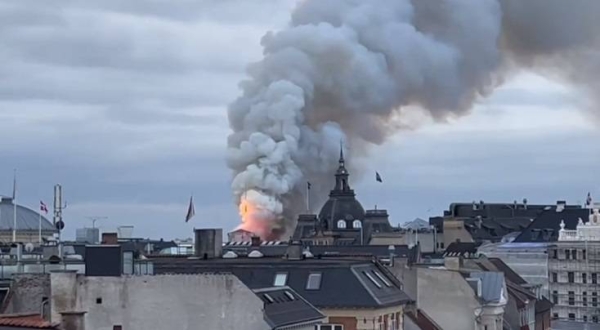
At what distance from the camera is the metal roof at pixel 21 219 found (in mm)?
116275

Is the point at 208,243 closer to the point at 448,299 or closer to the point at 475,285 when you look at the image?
the point at 448,299

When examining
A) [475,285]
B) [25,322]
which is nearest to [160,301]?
[25,322]

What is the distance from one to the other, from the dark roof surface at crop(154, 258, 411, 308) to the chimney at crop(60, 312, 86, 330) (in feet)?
46.0

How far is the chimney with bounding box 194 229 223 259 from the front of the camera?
180 feet

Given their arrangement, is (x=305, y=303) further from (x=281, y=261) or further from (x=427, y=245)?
(x=427, y=245)

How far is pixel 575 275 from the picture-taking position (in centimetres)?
12825

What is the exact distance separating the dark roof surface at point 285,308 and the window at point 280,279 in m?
3.02

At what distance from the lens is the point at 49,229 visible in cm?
12162

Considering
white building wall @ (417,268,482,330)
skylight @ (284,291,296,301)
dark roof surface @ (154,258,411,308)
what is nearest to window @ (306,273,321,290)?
dark roof surface @ (154,258,411,308)

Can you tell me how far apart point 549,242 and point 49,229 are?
4785cm

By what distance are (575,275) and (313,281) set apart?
83.4 metres

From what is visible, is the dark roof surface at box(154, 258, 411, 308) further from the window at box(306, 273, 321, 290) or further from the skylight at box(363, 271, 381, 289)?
the window at box(306, 273, 321, 290)

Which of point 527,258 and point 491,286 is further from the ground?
point 527,258

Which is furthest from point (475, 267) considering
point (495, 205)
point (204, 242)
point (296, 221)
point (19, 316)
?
point (495, 205)
